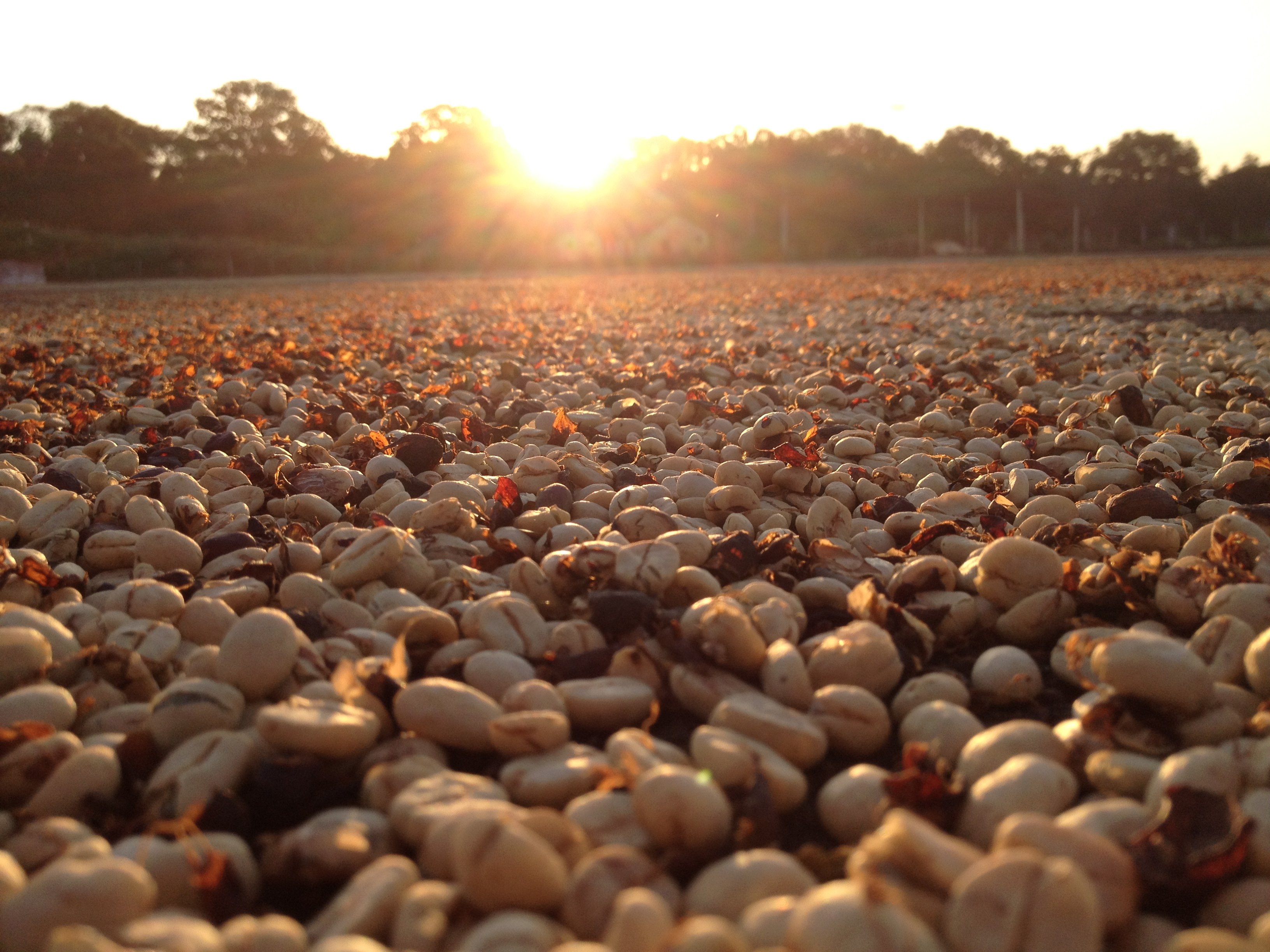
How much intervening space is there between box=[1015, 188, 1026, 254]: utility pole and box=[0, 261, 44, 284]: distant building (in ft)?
113

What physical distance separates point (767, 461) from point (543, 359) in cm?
329

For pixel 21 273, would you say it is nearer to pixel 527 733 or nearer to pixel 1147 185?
pixel 527 733

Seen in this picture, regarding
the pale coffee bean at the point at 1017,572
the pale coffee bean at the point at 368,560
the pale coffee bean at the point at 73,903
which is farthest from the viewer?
the pale coffee bean at the point at 368,560

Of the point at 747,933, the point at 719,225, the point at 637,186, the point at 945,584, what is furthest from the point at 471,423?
the point at 637,186

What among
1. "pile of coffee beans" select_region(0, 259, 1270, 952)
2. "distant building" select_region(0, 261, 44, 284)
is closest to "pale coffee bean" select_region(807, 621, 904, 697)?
"pile of coffee beans" select_region(0, 259, 1270, 952)

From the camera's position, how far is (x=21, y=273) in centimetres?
2441

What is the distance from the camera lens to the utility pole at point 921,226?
37.8 m

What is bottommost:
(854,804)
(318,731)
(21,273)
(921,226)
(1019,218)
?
(854,804)

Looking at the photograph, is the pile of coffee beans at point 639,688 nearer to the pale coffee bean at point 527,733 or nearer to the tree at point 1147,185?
the pale coffee bean at point 527,733

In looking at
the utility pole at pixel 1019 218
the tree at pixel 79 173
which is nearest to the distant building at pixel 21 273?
the tree at pixel 79 173

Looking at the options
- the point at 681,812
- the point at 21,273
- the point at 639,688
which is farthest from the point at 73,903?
the point at 21,273

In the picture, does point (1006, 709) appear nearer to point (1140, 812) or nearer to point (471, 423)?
point (1140, 812)

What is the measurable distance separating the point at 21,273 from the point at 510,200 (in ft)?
65.8

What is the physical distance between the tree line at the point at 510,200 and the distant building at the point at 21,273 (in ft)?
3.49
